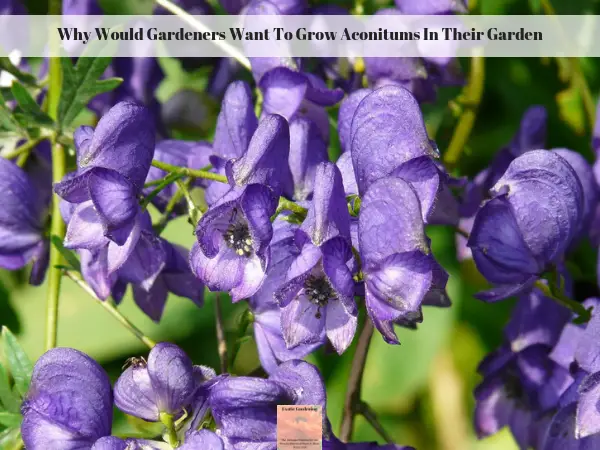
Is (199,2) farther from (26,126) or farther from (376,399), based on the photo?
(376,399)

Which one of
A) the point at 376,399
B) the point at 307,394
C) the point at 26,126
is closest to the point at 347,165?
the point at 307,394

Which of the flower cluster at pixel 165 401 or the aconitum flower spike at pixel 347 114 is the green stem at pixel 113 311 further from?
the aconitum flower spike at pixel 347 114

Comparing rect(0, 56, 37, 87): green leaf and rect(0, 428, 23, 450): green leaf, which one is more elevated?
rect(0, 56, 37, 87): green leaf

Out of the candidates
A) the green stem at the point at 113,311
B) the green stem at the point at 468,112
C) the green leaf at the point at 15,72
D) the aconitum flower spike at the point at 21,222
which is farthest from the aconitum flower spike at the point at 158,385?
the green stem at the point at 468,112

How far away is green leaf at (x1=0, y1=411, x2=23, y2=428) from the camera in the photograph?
0.74 m

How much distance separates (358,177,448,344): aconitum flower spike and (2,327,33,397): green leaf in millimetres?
314

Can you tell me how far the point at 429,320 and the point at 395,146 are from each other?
23.8 inches

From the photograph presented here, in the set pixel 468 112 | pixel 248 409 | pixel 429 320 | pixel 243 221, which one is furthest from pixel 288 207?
pixel 429 320

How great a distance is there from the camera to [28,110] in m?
0.81

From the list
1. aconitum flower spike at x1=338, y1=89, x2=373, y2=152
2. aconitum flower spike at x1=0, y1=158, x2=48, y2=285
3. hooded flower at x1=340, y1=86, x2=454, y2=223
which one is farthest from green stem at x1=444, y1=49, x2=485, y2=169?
aconitum flower spike at x1=0, y1=158, x2=48, y2=285

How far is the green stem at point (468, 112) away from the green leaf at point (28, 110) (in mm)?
423

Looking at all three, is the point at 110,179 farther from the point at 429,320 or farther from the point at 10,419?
the point at 429,320

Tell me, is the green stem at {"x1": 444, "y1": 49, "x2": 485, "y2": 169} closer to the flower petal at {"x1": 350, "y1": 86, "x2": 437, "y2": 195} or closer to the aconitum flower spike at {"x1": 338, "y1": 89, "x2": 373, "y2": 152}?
the aconitum flower spike at {"x1": 338, "y1": 89, "x2": 373, "y2": 152}

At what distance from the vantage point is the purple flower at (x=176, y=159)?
2.60 feet
